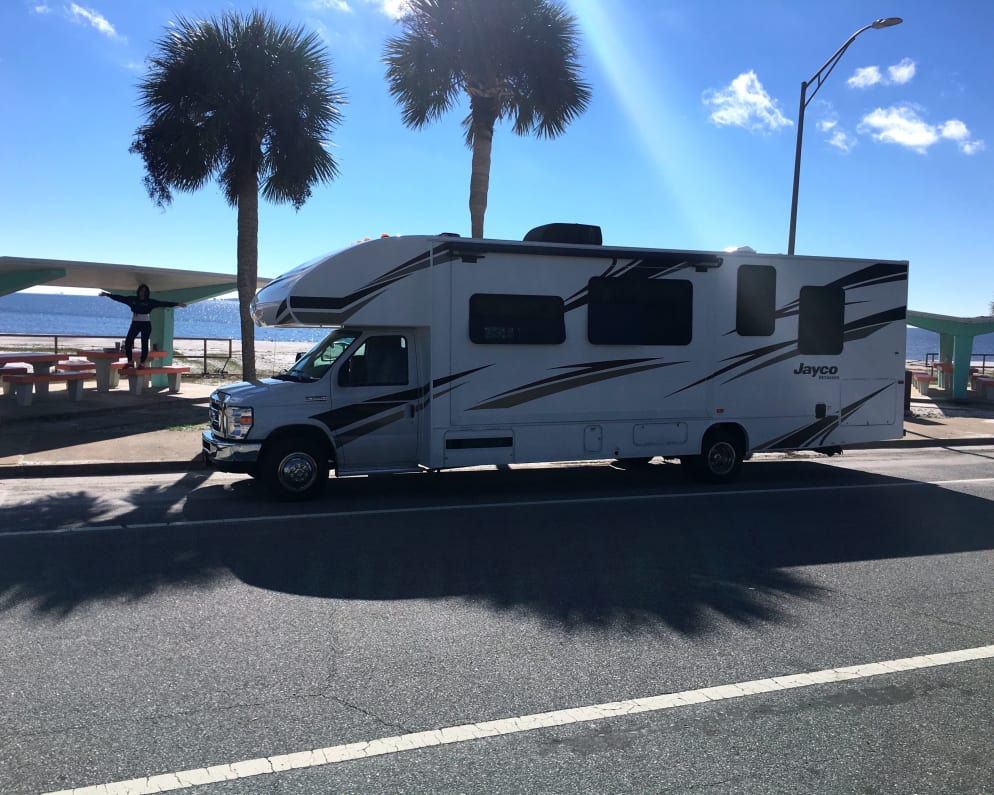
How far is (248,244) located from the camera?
1435cm

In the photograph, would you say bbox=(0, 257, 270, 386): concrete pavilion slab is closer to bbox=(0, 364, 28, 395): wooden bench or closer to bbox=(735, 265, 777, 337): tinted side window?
bbox=(0, 364, 28, 395): wooden bench

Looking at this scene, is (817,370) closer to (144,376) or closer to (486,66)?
(486,66)

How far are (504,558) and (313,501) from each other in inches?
123

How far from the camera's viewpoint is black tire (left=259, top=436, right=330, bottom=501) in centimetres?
870

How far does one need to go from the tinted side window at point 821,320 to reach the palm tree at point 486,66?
641cm

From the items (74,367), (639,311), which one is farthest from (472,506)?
(74,367)

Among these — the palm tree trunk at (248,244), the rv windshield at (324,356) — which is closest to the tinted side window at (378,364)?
the rv windshield at (324,356)

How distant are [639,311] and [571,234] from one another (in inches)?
51.0

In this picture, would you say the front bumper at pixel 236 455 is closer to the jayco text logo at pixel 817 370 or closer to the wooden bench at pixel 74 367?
the jayco text logo at pixel 817 370

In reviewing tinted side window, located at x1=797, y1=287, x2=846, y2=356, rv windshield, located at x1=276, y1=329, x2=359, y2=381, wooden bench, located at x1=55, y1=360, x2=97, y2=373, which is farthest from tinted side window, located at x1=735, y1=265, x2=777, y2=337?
wooden bench, located at x1=55, y1=360, x2=97, y2=373

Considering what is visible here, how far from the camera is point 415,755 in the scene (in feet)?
11.4

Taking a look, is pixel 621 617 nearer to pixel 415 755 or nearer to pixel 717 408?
pixel 415 755

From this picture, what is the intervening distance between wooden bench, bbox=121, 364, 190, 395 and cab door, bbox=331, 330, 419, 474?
991cm

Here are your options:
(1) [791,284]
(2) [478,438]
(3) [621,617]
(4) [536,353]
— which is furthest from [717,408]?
(3) [621,617]
